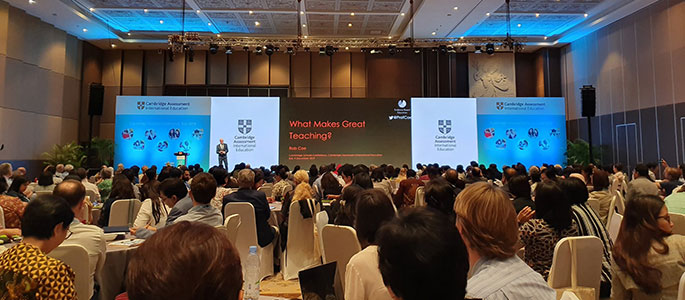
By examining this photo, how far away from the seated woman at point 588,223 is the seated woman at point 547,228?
13cm

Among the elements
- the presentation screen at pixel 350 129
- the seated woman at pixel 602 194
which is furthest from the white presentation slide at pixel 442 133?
the seated woman at pixel 602 194

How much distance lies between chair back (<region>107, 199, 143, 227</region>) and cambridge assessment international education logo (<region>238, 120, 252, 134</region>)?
27.7ft

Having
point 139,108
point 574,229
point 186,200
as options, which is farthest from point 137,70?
point 574,229

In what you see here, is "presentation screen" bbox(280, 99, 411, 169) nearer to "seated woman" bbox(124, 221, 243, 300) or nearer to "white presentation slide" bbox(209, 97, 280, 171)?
"white presentation slide" bbox(209, 97, 280, 171)

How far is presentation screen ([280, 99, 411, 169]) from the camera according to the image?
1321 centimetres

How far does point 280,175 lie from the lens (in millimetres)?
7594

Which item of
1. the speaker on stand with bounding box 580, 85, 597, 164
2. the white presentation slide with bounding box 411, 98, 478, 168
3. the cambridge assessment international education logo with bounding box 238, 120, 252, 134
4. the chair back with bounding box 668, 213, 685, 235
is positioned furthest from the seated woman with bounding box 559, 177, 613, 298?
the cambridge assessment international education logo with bounding box 238, 120, 252, 134

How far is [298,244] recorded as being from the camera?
4621mm

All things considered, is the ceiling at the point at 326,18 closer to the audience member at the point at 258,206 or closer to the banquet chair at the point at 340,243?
the audience member at the point at 258,206

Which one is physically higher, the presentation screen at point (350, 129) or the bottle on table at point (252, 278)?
the presentation screen at point (350, 129)

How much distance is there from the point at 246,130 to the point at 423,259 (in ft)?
41.3

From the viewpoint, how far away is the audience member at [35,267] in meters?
1.54

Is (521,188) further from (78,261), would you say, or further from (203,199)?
(78,261)

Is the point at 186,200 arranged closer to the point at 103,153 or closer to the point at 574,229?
the point at 574,229
